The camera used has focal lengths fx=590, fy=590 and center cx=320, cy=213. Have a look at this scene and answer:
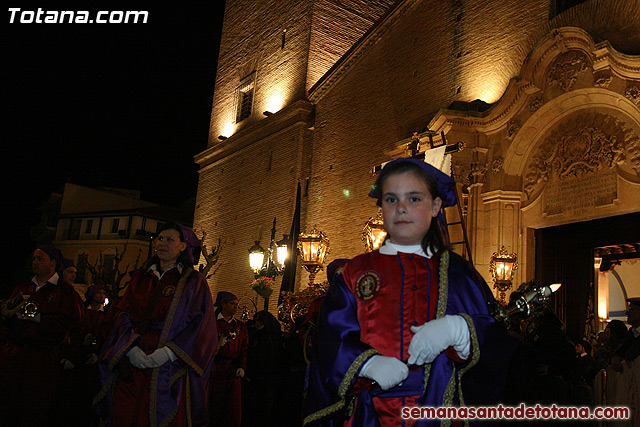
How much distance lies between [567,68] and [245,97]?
669 inches

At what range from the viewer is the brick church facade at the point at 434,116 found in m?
11.0

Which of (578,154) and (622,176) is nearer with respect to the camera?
(622,176)

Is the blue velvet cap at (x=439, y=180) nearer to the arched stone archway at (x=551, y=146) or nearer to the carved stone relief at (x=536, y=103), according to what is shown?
the arched stone archway at (x=551, y=146)

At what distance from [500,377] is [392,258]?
2.61 ft

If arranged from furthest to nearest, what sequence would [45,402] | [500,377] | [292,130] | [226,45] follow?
[226,45], [292,130], [45,402], [500,377]

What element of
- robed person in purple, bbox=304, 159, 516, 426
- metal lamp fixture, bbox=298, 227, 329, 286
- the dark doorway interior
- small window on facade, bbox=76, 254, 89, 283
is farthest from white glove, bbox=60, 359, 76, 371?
small window on facade, bbox=76, 254, 89, 283

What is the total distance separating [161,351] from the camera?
518 centimetres

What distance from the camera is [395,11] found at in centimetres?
1817

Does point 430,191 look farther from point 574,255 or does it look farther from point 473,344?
point 574,255

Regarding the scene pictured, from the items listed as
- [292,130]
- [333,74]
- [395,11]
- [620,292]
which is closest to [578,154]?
[620,292]

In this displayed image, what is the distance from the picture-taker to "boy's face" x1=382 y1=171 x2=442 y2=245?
119 inches

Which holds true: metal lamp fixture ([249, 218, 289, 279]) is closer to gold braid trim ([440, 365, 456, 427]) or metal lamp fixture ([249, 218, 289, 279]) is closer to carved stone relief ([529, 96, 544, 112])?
carved stone relief ([529, 96, 544, 112])

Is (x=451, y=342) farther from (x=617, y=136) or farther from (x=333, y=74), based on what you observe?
(x=333, y=74)

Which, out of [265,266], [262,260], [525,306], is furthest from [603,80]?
[265,266]
